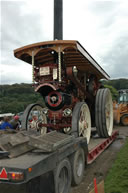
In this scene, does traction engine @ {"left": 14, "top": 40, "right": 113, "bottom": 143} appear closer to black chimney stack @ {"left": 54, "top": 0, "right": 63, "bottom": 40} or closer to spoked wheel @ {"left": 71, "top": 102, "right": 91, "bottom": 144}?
spoked wheel @ {"left": 71, "top": 102, "right": 91, "bottom": 144}

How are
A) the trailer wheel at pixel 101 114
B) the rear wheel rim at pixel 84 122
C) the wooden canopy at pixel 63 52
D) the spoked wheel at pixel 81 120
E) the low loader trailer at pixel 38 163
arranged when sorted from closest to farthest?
the low loader trailer at pixel 38 163 → the spoked wheel at pixel 81 120 → the wooden canopy at pixel 63 52 → the rear wheel rim at pixel 84 122 → the trailer wheel at pixel 101 114

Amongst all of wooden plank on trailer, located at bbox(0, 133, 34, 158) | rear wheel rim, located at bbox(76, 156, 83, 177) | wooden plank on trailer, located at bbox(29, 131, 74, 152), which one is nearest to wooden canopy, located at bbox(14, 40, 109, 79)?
wooden plank on trailer, located at bbox(29, 131, 74, 152)

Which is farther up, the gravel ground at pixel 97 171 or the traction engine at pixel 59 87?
the traction engine at pixel 59 87

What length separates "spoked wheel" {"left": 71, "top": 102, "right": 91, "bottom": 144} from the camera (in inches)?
177

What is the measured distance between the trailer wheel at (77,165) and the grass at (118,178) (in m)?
0.52

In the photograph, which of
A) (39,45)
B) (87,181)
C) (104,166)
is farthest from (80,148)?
(39,45)

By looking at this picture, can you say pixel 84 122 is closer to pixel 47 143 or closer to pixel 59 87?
pixel 59 87

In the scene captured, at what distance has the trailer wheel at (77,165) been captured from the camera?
3527 millimetres

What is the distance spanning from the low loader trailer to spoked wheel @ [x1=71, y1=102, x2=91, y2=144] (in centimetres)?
89

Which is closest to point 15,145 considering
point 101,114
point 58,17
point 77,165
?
point 77,165

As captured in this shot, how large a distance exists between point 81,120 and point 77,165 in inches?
57.5

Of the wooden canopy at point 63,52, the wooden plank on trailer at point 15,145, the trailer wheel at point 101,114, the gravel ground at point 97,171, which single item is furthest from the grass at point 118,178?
the wooden canopy at point 63,52

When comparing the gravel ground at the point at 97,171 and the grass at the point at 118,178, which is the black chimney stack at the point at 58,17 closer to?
the gravel ground at the point at 97,171

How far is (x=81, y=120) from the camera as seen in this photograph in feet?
16.6
